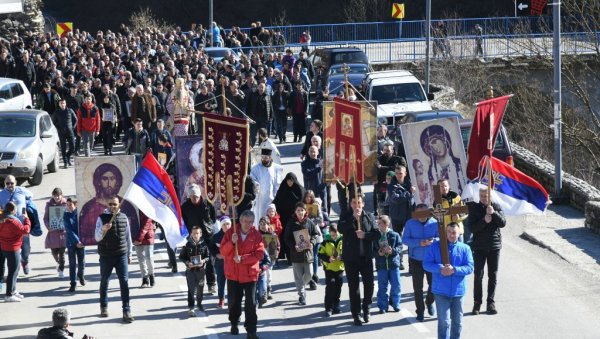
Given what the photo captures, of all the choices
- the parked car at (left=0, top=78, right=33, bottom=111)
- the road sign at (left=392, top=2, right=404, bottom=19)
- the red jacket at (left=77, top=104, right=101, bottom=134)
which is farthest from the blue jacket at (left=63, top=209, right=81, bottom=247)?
the road sign at (left=392, top=2, right=404, bottom=19)

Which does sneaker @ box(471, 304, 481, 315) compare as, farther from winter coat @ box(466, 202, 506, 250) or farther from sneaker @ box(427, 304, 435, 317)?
winter coat @ box(466, 202, 506, 250)

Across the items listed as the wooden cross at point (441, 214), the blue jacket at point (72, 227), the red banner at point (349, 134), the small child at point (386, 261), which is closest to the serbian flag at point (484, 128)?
the wooden cross at point (441, 214)

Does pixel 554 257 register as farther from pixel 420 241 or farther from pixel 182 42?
pixel 182 42

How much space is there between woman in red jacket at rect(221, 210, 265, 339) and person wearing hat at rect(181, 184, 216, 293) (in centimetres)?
217

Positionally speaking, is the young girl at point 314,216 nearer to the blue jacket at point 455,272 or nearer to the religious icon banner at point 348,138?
the religious icon banner at point 348,138

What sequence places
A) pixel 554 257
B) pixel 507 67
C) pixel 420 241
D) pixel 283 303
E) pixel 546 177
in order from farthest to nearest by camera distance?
pixel 507 67 → pixel 546 177 → pixel 554 257 → pixel 283 303 → pixel 420 241

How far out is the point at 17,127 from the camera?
27875mm

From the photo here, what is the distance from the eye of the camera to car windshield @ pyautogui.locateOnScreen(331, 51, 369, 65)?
140 ft

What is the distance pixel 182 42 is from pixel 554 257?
26.7m

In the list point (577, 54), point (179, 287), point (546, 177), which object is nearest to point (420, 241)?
point (179, 287)

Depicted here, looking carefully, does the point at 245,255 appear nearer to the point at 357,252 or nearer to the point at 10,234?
the point at 357,252

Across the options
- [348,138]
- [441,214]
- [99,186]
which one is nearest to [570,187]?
[348,138]

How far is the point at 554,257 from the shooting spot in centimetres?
2055

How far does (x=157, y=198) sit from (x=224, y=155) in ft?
5.12
